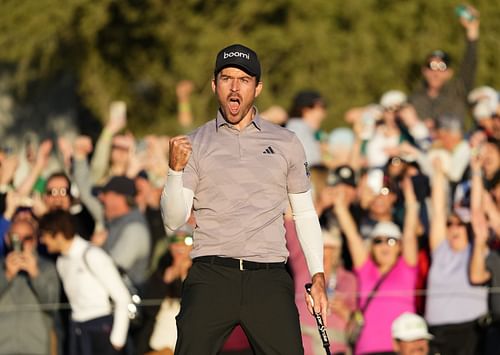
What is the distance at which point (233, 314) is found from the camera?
9.62m

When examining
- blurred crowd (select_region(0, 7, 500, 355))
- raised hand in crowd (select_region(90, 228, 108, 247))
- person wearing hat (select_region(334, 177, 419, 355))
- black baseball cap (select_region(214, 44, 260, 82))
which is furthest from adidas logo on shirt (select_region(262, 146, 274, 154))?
raised hand in crowd (select_region(90, 228, 108, 247))

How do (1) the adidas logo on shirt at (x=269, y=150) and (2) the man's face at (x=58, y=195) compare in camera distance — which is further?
(2) the man's face at (x=58, y=195)

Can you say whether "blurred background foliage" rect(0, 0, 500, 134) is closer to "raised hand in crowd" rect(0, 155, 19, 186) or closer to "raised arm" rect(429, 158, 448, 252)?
"raised hand in crowd" rect(0, 155, 19, 186)

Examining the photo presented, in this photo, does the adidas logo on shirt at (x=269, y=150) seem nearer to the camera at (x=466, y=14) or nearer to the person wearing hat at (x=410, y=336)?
the person wearing hat at (x=410, y=336)

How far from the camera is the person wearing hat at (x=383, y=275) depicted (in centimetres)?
1338

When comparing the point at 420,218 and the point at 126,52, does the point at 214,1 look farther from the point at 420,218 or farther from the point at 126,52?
the point at 420,218

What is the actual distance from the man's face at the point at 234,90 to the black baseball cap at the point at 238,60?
26mm

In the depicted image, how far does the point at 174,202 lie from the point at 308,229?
0.89m

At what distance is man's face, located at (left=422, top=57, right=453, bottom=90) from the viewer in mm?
16047

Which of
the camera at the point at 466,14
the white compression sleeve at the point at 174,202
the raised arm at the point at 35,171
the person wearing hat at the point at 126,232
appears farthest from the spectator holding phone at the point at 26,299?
the camera at the point at 466,14

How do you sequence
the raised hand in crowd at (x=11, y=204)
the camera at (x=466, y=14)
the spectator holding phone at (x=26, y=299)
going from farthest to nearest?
the camera at (x=466, y=14) → the raised hand in crowd at (x=11, y=204) → the spectator holding phone at (x=26, y=299)

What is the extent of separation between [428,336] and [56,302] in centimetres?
293

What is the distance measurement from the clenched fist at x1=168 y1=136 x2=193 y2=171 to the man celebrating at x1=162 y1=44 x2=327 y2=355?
A: 0.92 feet

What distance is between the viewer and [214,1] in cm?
2503
